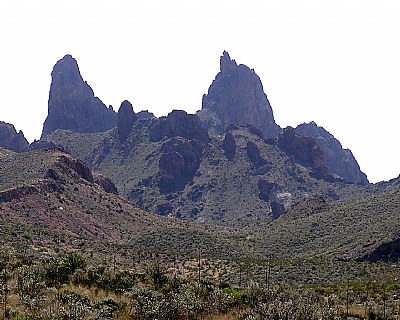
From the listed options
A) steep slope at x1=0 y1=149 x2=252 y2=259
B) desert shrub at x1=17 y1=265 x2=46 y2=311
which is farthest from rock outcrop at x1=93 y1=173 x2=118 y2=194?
desert shrub at x1=17 y1=265 x2=46 y2=311

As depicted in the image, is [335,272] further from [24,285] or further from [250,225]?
[250,225]

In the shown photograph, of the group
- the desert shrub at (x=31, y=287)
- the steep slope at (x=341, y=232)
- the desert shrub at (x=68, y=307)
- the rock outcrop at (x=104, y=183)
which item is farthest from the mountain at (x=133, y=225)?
the desert shrub at (x=68, y=307)

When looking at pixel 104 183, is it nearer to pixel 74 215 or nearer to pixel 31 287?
pixel 74 215

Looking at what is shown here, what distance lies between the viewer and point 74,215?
364ft

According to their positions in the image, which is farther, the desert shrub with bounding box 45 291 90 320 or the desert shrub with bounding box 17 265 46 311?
the desert shrub with bounding box 17 265 46 311

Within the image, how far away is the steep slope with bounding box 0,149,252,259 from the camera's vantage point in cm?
8669

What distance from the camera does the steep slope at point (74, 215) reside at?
284ft

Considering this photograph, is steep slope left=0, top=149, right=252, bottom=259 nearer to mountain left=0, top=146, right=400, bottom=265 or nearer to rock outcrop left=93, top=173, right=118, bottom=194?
mountain left=0, top=146, right=400, bottom=265

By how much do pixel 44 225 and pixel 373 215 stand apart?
73.9m

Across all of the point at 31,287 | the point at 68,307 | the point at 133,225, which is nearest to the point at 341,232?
the point at 133,225

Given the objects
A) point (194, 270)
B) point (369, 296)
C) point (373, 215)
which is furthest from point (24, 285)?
point (373, 215)

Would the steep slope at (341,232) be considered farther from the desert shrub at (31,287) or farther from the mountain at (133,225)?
the desert shrub at (31,287)

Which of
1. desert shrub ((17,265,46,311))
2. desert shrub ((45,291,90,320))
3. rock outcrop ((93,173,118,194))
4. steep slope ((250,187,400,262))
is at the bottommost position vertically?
desert shrub ((45,291,90,320))

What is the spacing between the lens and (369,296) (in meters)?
32.0
